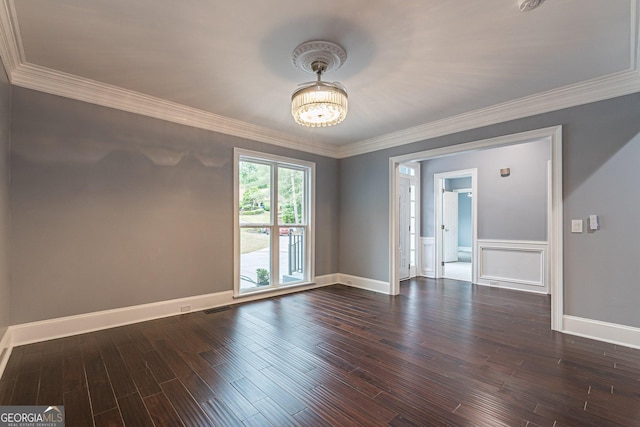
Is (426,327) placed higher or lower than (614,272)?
lower

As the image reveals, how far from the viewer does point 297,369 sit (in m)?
2.30

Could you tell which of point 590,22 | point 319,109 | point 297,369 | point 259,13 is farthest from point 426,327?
point 259,13

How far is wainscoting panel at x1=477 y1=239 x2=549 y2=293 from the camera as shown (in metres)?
4.81

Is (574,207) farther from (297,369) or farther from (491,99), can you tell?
(297,369)

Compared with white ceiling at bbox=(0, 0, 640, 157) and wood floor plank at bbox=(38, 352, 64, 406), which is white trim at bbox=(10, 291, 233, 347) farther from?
white ceiling at bbox=(0, 0, 640, 157)

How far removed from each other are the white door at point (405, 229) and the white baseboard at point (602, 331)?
2987 mm

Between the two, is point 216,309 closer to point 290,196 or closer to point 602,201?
point 290,196

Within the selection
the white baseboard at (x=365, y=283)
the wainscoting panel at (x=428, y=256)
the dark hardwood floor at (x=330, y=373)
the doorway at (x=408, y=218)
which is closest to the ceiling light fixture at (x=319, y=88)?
the dark hardwood floor at (x=330, y=373)

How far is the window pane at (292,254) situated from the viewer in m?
4.86

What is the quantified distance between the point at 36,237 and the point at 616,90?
596 cm

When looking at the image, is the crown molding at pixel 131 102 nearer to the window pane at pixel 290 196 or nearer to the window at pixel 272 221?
the window at pixel 272 221

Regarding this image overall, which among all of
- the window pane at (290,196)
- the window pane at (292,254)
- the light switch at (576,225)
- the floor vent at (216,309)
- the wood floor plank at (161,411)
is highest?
the window pane at (290,196)

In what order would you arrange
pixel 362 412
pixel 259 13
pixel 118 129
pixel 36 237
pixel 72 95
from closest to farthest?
1. pixel 362 412
2. pixel 259 13
3. pixel 36 237
4. pixel 72 95
5. pixel 118 129

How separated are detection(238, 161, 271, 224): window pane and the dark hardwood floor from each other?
157 cm
